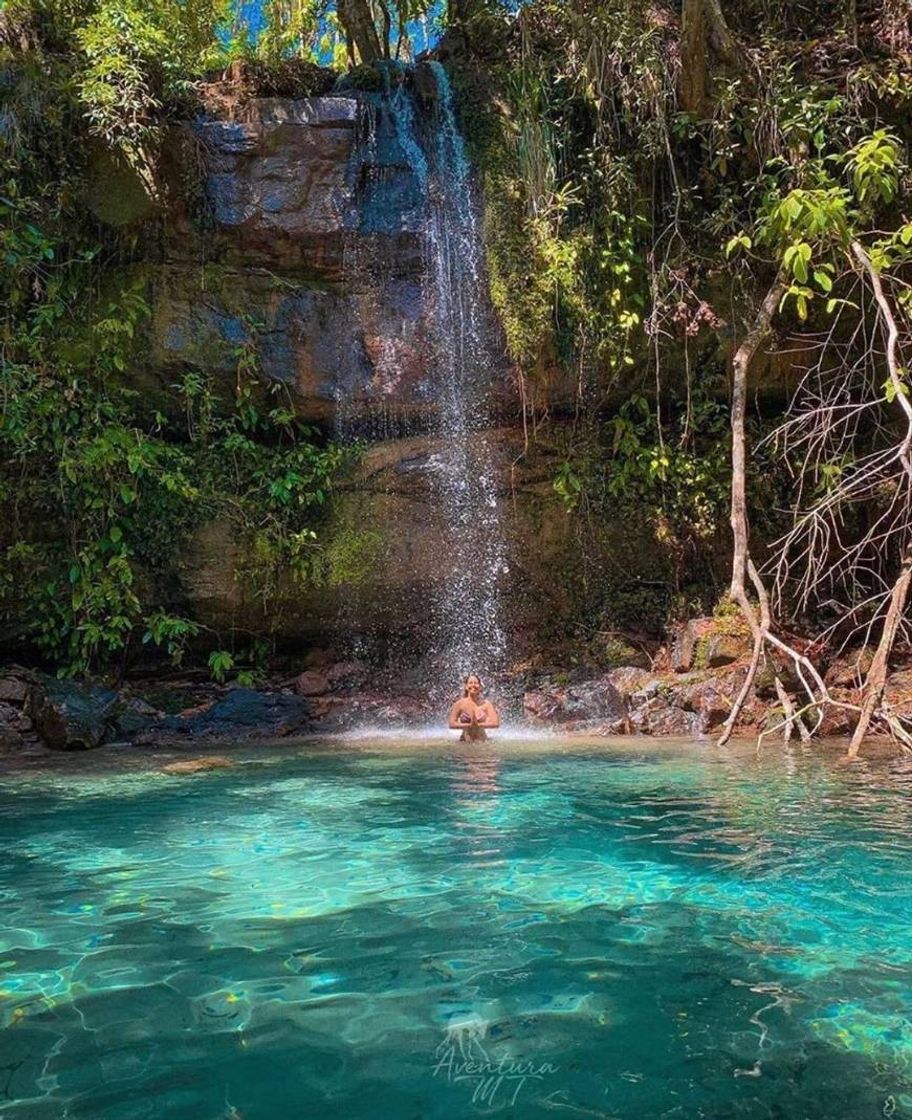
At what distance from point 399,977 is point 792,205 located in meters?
7.68

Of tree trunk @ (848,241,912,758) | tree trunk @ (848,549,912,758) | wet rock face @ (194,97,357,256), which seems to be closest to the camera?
tree trunk @ (848,549,912,758)

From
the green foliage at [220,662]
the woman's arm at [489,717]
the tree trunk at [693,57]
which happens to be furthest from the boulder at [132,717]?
the tree trunk at [693,57]

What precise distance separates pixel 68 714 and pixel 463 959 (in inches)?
278

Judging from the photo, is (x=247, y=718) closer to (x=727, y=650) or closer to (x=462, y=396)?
(x=462, y=396)

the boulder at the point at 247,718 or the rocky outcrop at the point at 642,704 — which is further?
the boulder at the point at 247,718

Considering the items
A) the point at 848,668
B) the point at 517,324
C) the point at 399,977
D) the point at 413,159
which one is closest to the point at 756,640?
the point at 848,668

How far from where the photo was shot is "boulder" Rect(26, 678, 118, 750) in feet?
28.4

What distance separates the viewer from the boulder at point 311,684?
10844 millimetres

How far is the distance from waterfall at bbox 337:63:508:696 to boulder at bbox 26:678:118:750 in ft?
12.8

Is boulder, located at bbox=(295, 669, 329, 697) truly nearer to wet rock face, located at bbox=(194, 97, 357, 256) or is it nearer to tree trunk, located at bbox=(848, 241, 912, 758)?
wet rock face, located at bbox=(194, 97, 357, 256)

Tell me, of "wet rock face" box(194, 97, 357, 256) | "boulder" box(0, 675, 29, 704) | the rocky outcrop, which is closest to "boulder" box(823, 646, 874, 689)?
the rocky outcrop

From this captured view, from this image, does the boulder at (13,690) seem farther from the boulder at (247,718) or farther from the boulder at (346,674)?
the boulder at (346,674)

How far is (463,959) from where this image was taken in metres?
2.82

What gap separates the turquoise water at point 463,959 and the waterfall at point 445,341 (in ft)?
20.1
